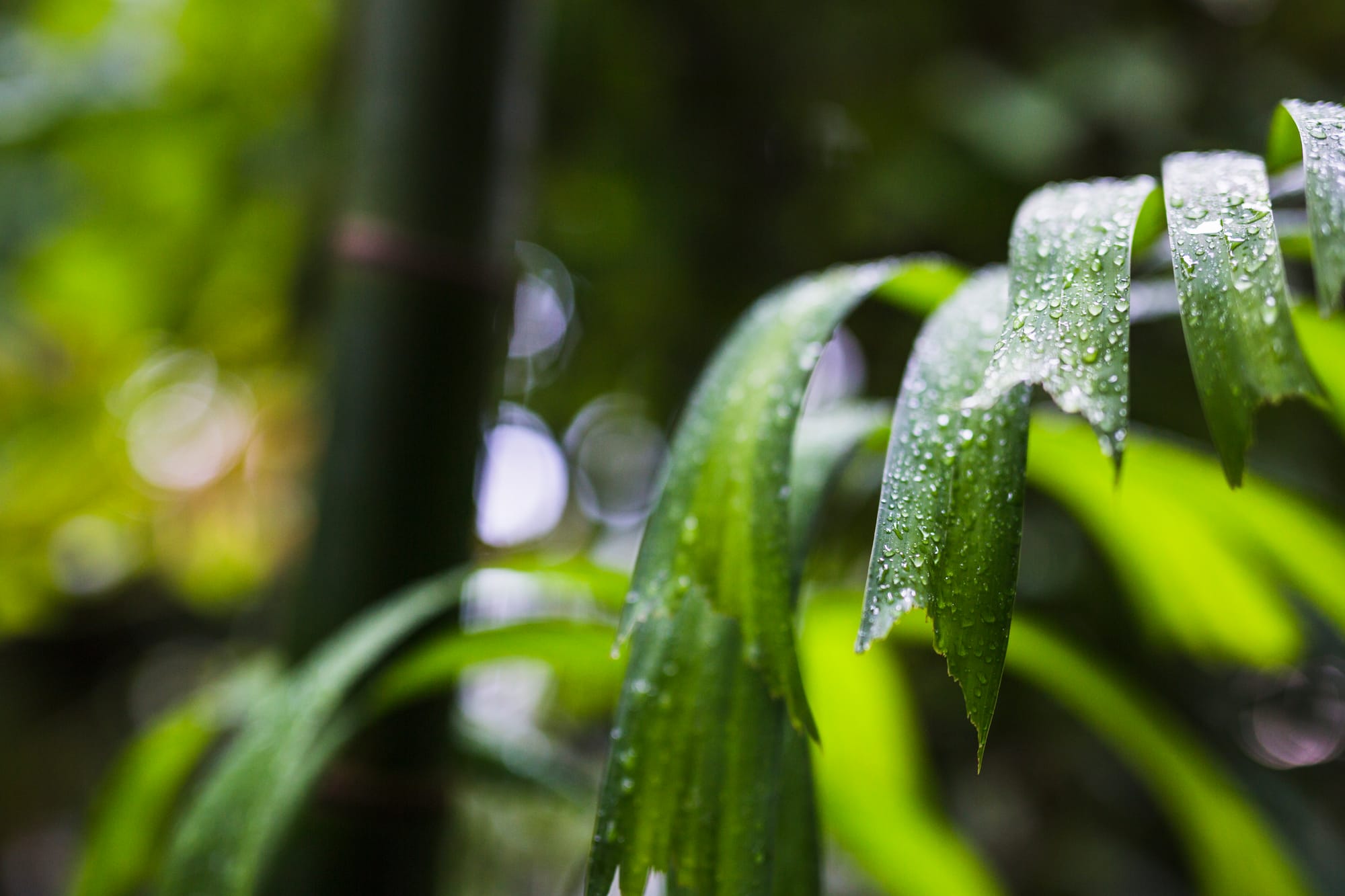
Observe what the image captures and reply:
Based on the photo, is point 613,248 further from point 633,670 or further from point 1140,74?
point 633,670

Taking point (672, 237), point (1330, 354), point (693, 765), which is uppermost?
point (672, 237)

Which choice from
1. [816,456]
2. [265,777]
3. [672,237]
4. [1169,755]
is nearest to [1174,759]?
[1169,755]

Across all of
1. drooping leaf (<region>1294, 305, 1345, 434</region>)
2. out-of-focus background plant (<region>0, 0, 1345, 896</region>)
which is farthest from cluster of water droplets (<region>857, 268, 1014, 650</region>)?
out-of-focus background plant (<region>0, 0, 1345, 896</region>)

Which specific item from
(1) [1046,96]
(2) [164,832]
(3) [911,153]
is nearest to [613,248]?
(3) [911,153]

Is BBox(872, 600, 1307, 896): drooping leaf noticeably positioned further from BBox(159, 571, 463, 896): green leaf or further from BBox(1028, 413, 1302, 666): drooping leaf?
BBox(159, 571, 463, 896): green leaf

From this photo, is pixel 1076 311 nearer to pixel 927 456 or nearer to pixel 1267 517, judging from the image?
pixel 927 456
